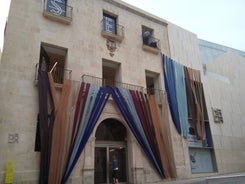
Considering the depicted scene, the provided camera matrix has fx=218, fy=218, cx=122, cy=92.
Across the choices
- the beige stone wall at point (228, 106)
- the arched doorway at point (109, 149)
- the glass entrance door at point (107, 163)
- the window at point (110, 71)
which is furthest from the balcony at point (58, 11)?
the beige stone wall at point (228, 106)

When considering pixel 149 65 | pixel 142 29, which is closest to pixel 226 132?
pixel 149 65

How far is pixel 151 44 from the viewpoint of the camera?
16219mm

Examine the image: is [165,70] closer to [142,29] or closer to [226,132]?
[142,29]

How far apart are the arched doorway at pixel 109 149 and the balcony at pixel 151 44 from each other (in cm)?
593

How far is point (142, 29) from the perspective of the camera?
1680cm

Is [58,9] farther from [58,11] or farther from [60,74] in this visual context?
[60,74]

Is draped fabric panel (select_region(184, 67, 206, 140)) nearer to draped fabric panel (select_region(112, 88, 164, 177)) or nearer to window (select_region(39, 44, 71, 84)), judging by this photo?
draped fabric panel (select_region(112, 88, 164, 177))

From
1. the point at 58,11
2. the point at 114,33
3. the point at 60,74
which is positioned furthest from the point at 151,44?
the point at 60,74

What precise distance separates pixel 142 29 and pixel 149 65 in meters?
3.33

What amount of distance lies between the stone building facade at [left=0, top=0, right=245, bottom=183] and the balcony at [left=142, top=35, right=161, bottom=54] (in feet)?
0.25

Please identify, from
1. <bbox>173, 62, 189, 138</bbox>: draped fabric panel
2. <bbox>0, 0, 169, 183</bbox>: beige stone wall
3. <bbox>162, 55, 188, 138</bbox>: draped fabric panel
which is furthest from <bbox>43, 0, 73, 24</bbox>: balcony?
<bbox>173, 62, 189, 138</bbox>: draped fabric panel

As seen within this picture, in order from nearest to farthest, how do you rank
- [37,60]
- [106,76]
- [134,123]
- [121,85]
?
[37,60] < [134,123] < [121,85] < [106,76]

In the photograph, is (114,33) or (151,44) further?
(151,44)

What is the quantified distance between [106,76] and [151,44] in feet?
13.5
